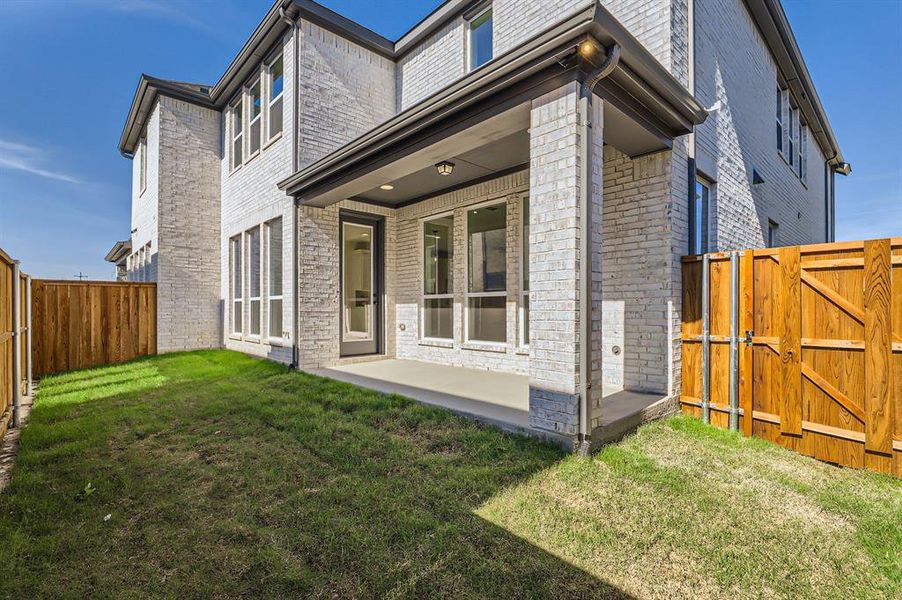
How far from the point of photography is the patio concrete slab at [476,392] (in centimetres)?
390

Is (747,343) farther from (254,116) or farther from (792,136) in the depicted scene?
(254,116)

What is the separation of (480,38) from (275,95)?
427 cm

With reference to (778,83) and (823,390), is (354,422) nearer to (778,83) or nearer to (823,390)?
(823,390)

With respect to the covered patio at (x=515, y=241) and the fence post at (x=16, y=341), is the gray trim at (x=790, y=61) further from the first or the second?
the fence post at (x=16, y=341)

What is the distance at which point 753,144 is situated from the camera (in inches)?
279

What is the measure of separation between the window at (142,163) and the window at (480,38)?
33.8 ft

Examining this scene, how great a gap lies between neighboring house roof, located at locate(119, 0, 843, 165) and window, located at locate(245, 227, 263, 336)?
12.0 ft

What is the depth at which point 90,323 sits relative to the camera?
878cm

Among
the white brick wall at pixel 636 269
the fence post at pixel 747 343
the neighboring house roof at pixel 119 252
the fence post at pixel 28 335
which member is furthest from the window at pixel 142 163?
the fence post at pixel 747 343

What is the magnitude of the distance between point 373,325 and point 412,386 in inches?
111

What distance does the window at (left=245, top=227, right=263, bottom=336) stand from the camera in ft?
29.3

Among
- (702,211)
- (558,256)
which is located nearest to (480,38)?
(702,211)

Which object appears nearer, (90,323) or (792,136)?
(90,323)

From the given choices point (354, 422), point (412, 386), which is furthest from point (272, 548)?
point (412, 386)
